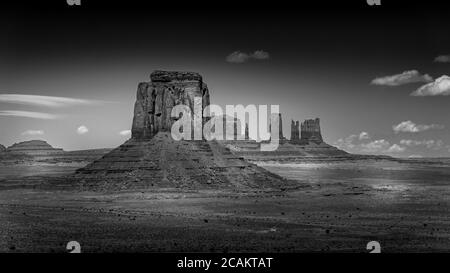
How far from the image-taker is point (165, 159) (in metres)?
76.2

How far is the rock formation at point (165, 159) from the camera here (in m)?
73.3

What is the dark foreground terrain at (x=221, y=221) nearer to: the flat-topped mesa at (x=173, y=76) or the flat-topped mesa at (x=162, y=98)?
the flat-topped mesa at (x=162, y=98)

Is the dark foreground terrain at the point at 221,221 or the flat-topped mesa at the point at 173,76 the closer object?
the dark foreground terrain at the point at 221,221

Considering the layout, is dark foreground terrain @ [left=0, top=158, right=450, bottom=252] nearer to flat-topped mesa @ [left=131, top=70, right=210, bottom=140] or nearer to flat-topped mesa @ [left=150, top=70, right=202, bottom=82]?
flat-topped mesa @ [left=131, top=70, right=210, bottom=140]

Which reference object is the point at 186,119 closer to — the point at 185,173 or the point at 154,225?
the point at 185,173

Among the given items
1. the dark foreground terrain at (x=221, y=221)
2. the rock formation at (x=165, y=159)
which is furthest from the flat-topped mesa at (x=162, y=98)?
the dark foreground terrain at (x=221, y=221)

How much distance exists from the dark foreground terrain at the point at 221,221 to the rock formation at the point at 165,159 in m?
4.19

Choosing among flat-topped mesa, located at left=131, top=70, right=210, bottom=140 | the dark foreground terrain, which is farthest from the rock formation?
the dark foreground terrain

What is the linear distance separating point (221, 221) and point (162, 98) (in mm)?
44429

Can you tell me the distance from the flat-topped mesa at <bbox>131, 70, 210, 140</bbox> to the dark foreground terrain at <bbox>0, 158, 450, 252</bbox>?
17.8m

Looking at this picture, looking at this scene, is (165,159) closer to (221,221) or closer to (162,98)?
(162,98)

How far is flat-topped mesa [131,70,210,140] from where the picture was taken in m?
83.2
